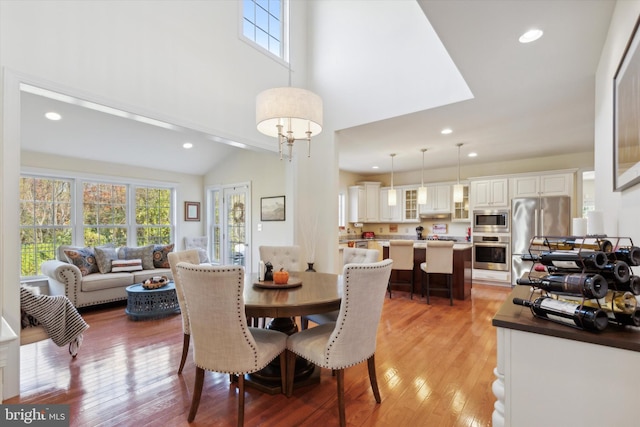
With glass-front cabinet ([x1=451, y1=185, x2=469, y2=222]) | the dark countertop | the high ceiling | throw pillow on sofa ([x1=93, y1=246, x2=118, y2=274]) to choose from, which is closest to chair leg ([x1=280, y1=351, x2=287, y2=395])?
the dark countertop

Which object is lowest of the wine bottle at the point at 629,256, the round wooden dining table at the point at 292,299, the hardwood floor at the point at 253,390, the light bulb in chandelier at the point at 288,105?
the hardwood floor at the point at 253,390

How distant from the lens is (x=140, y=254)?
5.21 m

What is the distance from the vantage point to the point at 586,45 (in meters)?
2.29

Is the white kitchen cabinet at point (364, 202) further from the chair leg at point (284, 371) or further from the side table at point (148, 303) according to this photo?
the chair leg at point (284, 371)

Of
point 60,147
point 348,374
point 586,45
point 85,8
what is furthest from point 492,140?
point 60,147

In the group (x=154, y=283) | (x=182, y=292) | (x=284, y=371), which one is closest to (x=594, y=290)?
(x=284, y=371)

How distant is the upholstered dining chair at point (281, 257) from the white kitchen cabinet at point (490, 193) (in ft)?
14.1

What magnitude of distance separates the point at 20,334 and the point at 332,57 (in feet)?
15.1

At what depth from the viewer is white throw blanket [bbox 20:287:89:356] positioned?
2.42 metres

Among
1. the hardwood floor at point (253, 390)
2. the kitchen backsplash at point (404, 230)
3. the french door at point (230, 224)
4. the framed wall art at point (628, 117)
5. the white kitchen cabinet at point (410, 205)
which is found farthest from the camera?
the white kitchen cabinet at point (410, 205)

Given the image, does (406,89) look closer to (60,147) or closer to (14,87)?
(14,87)

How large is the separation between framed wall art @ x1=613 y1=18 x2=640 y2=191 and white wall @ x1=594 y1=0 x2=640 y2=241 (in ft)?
0.32

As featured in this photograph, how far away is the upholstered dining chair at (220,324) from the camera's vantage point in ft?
5.65

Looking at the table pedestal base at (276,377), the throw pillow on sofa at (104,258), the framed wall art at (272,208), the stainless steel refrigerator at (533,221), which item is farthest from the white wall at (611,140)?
the throw pillow on sofa at (104,258)
